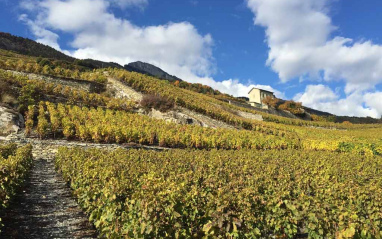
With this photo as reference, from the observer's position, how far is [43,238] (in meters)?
4.85

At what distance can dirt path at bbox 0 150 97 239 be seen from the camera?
5.08m

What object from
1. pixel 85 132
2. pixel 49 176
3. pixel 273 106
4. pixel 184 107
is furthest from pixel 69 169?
pixel 273 106

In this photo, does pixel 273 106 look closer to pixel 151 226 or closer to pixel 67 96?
pixel 67 96

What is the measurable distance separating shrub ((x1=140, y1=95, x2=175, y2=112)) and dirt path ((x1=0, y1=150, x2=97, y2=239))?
1795 cm

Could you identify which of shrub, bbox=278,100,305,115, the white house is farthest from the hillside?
the white house

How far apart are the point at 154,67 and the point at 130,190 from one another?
485 ft

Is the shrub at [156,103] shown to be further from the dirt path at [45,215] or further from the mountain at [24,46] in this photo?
the mountain at [24,46]

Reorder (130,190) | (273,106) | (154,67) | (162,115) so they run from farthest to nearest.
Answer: (154,67), (273,106), (162,115), (130,190)

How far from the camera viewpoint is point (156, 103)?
Answer: 27.0 meters

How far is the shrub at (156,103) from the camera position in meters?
26.7

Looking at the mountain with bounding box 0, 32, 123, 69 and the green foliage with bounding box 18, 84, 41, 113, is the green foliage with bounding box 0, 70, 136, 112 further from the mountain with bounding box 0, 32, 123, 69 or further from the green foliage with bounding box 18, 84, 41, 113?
the mountain with bounding box 0, 32, 123, 69

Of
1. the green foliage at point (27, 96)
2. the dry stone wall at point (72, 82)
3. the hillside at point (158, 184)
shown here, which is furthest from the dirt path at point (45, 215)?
the dry stone wall at point (72, 82)

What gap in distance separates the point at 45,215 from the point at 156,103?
69.9 feet

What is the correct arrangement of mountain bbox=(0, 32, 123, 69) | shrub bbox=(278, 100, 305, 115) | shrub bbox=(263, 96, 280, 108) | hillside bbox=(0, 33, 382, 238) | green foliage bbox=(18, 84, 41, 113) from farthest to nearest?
mountain bbox=(0, 32, 123, 69) < shrub bbox=(278, 100, 305, 115) < shrub bbox=(263, 96, 280, 108) < green foliage bbox=(18, 84, 41, 113) < hillside bbox=(0, 33, 382, 238)
